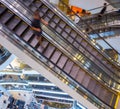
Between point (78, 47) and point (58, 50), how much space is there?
1001mm

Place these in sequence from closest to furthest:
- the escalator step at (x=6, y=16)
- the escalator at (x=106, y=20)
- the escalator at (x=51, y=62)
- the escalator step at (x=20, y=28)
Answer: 1. the escalator at (x=51, y=62)
2. the escalator step at (x=6, y=16)
3. the escalator step at (x=20, y=28)
4. the escalator at (x=106, y=20)

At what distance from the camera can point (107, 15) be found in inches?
Result: 428

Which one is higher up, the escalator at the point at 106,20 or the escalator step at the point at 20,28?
the escalator at the point at 106,20

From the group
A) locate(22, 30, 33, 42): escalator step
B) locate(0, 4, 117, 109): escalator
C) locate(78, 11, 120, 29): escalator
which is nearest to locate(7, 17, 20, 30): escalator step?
locate(0, 4, 117, 109): escalator

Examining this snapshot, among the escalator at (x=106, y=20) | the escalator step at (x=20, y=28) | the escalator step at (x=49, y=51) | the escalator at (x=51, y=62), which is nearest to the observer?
the escalator at (x=51, y=62)

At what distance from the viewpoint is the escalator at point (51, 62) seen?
6.81m

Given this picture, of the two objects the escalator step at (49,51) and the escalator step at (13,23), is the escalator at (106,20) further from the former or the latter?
→ the escalator step at (13,23)

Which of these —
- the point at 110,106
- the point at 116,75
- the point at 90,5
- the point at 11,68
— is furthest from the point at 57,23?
the point at 11,68

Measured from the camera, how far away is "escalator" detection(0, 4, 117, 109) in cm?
681

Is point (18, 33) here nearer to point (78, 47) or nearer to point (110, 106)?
point (78, 47)

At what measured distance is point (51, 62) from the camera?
702 cm

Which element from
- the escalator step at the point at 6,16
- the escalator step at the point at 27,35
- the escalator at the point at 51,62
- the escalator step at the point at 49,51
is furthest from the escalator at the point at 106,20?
the escalator step at the point at 6,16

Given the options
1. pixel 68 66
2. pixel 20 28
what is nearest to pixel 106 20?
pixel 68 66

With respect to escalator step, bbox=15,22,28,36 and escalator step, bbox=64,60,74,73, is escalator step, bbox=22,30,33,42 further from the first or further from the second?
escalator step, bbox=64,60,74,73
